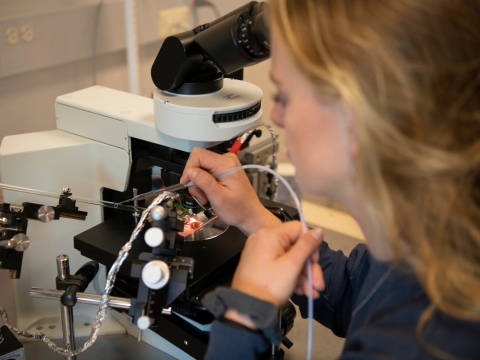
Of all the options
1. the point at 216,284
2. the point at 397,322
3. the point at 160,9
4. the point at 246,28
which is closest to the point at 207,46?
the point at 246,28

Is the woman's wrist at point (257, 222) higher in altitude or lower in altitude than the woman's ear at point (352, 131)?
lower

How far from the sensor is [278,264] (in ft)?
2.15

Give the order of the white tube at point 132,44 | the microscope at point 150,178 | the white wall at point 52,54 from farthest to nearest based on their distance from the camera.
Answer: the white tube at point 132,44 → the white wall at point 52,54 → the microscope at point 150,178

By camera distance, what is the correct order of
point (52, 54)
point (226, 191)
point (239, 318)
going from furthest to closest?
point (52, 54)
point (226, 191)
point (239, 318)

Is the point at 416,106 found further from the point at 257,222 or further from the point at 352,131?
the point at 257,222

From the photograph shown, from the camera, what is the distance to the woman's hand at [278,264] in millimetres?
644

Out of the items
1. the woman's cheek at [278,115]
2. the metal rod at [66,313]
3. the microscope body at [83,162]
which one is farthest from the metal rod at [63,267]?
the woman's cheek at [278,115]

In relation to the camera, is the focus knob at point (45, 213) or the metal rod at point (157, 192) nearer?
the focus knob at point (45, 213)

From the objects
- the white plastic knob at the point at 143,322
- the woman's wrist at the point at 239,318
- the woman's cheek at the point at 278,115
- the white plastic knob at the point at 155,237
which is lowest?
the white plastic knob at the point at 143,322

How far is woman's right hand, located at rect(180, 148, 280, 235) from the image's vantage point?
913mm

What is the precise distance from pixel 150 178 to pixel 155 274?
487 millimetres

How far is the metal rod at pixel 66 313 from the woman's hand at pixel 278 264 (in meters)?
0.29

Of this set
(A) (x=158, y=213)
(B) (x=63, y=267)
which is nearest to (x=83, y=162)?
(B) (x=63, y=267)

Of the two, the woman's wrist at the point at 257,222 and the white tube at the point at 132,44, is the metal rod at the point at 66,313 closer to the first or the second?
the woman's wrist at the point at 257,222
